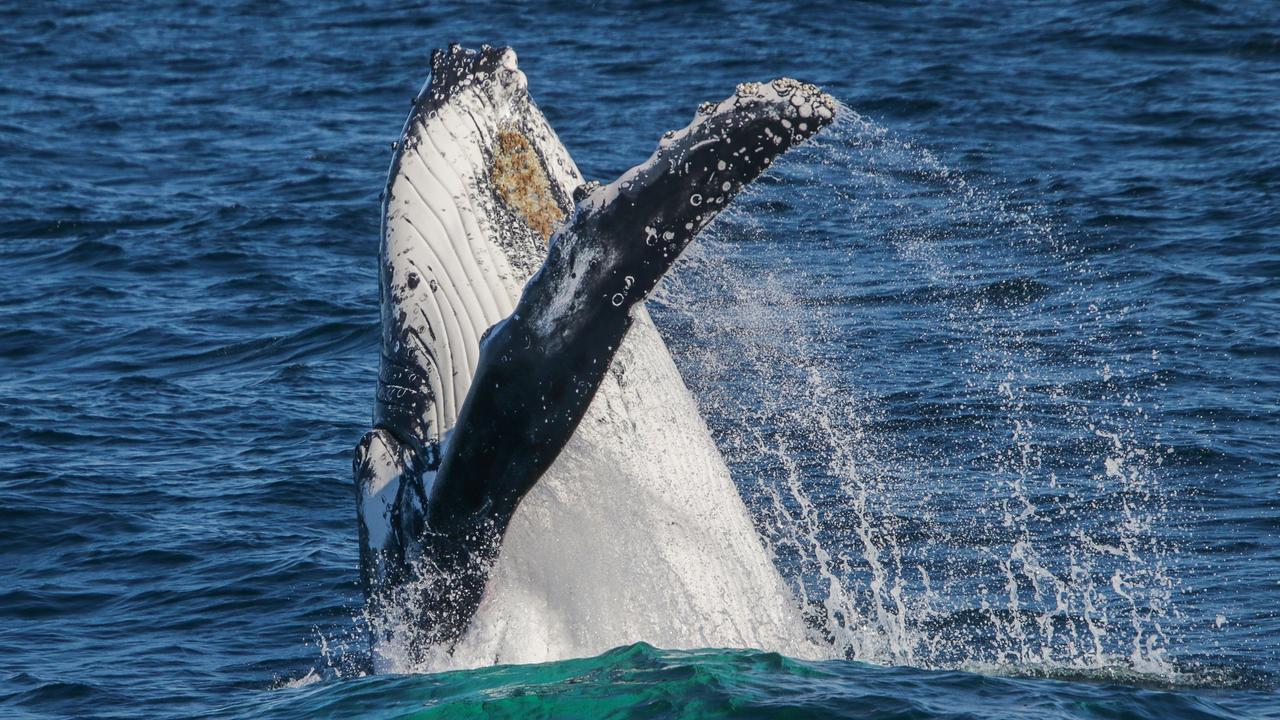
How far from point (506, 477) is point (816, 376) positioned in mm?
9351

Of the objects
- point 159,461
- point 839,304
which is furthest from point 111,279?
point 839,304

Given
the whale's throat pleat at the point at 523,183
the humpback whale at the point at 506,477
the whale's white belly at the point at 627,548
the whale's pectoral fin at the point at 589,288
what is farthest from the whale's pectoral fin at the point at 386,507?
the whale's throat pleat at the point at 523,183

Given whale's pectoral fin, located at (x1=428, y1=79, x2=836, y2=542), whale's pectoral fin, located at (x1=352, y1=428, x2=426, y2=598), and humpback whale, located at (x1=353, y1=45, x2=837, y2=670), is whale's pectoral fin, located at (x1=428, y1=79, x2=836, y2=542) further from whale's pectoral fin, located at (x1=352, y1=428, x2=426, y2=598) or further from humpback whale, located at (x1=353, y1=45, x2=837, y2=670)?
whale's pectoral fin, located at (x1=352, y1=428, x2=426, y2=598)

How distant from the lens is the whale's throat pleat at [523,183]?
32.1ft

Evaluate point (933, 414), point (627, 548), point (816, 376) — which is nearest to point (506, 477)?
point (627, 548)

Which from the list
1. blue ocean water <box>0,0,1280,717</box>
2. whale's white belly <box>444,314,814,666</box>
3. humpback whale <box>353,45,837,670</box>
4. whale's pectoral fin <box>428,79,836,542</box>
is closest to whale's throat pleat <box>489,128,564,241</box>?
humpback whale <box>353,45,837,670</box>

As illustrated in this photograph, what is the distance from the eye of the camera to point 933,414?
1655 cm

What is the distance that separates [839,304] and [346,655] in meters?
8.32

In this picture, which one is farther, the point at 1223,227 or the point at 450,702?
the point at 1223,227

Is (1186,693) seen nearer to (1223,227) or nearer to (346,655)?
(346,655)

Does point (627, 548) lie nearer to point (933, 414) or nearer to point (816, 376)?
point (933, 414)

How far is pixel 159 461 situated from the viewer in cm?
1673

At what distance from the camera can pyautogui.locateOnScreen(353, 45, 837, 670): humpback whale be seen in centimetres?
931

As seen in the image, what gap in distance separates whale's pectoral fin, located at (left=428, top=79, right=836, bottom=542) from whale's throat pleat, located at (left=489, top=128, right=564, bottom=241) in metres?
1.52
